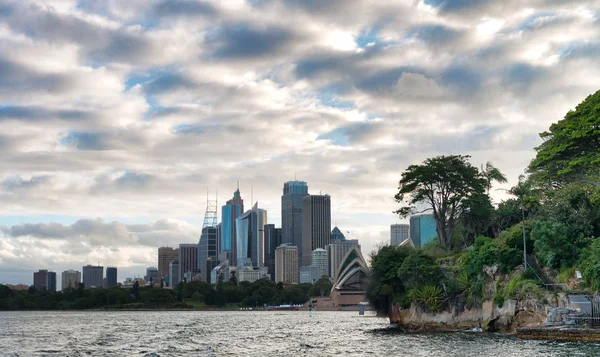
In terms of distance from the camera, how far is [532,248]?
237 ft

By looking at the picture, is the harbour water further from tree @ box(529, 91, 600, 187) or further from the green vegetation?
tree @ box(529, 91, 600, 187)

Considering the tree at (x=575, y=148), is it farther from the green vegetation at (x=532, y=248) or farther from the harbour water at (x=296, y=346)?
the harbour water at (x=296, y=346)

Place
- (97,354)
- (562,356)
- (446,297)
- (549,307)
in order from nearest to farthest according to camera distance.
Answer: (562,356), (97,354), (549,307), (446,297)

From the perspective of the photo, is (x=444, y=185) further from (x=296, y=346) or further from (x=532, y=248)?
(x=296, y=346)

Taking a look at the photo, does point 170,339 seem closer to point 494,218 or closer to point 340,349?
point 340,349

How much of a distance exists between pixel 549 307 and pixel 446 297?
14.9 metres

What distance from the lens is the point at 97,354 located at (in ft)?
177

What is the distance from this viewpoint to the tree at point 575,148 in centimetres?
6975

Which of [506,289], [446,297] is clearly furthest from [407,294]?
[506,289]

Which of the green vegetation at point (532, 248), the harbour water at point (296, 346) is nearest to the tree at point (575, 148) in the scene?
the green vegetation at point (532, 248)

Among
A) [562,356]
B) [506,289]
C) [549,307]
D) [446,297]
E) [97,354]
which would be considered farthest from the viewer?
[446,297]

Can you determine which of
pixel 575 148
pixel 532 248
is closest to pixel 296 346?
pixel 532 248

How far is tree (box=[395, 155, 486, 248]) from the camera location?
95000 millimetres

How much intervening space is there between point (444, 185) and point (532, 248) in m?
24.8
